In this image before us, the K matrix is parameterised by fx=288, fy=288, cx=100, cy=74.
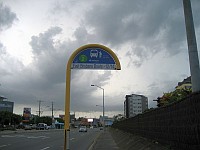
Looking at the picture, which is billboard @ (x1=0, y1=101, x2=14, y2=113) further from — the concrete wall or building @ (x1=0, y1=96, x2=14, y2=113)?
the concrete wall

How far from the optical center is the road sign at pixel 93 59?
34.4 feet

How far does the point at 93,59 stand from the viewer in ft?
34.6

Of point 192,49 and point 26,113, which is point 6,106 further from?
point 192,49

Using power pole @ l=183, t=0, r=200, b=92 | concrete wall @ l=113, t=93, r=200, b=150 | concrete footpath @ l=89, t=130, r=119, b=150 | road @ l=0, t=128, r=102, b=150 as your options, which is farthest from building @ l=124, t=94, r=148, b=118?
power pole @ l=183, t=0, r=200, b=92

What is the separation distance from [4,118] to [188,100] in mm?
93245

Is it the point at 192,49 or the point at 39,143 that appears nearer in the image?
the point at 192,49

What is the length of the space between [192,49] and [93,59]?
4205 millimetres

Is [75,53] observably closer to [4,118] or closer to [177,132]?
[177,132]

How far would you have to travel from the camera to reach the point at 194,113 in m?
6.48

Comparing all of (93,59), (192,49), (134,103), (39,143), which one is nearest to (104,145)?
(39,143)

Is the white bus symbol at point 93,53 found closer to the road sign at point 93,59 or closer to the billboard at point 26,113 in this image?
the road sign at point 93,59

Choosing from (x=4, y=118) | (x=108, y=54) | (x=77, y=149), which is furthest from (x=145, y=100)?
(x=108, y=54)

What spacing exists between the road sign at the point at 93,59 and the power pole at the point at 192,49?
3.62m

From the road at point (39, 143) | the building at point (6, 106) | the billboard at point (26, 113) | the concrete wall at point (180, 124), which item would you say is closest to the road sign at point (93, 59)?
the concrete wall at point (180, 124)
